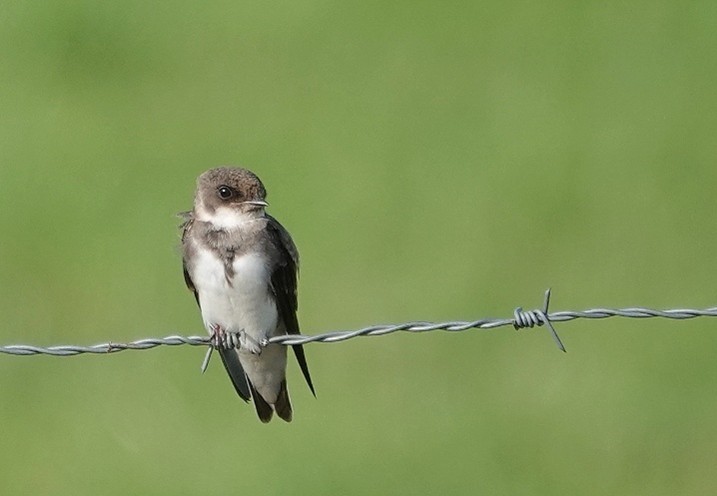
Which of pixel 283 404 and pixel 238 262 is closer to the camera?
pixel 238 262

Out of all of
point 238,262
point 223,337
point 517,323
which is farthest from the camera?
point 223,337

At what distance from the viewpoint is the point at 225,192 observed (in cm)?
672

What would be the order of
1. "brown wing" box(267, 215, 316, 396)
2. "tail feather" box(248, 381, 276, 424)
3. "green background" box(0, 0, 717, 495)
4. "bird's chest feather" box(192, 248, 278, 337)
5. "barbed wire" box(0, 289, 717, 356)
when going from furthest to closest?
"green background" box(0, 0, 717, 495)
"tail feather" box(248, 381, 276, 424)
"brown wing" box(267, 215, 316, 396)
"bird's chest feather" box(192, 248, 278, 337)
"barbed wire" box(0, 289, 717, 356)

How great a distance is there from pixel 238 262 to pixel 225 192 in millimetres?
295

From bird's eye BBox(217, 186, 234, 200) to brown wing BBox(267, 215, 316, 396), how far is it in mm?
199

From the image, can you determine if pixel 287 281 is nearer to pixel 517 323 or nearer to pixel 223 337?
pixel 223 337

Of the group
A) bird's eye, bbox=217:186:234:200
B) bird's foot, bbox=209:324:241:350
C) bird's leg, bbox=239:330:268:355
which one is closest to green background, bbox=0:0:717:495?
bird's leg, bbox=239:330:268:355

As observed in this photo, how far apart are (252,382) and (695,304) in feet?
11.8

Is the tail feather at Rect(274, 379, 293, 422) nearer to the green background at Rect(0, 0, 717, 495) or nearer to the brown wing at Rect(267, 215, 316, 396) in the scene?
the brown wing at Rect(267, 215, 316, 396)

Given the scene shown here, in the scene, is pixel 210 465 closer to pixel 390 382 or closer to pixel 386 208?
pixel 390 382

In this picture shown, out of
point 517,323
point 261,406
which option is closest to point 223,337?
point 261,406

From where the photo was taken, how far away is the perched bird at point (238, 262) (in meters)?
6.64

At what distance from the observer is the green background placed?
895 centimetres

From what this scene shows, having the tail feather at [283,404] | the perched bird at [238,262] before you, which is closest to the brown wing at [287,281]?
the perched bird at [238,262]
